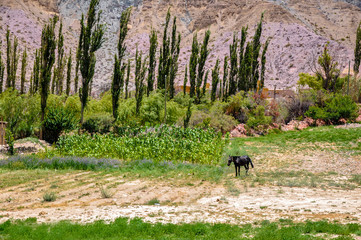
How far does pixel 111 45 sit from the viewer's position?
77.9m

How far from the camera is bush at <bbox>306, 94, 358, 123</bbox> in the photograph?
2608 cm

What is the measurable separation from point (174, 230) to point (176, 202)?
2.26 meters

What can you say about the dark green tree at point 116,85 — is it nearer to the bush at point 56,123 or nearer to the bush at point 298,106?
the bush at point 56,123

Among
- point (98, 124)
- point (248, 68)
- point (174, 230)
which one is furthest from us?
point (248, 68)

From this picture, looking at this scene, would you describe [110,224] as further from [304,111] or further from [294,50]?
[294,50]

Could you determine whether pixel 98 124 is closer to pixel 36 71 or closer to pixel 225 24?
pixel 36 71

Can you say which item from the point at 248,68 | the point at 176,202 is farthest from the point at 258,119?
the point at 176,202

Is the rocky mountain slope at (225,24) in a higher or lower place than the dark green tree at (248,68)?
higher

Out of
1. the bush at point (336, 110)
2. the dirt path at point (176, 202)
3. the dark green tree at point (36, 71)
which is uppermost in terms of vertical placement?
the dark green tree at point (36, 71)

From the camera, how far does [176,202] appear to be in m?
8.18

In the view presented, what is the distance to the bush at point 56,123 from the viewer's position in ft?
65.1

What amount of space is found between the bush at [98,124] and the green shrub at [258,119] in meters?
10.6

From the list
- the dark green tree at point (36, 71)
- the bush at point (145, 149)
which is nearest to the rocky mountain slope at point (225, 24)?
the dark green tree at point (36, 71)

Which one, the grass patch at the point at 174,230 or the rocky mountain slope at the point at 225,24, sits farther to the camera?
the rocky mountain slope at the point at 225,24
